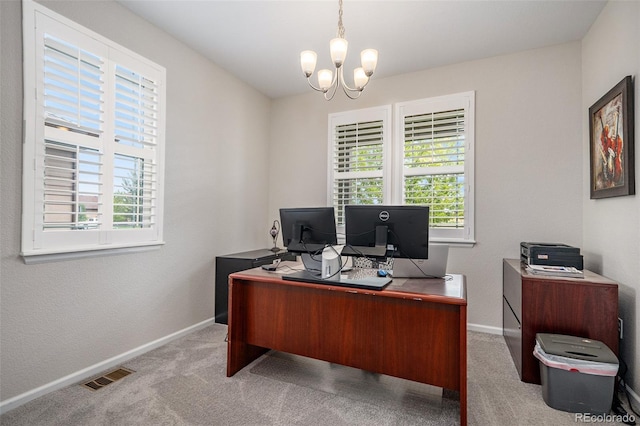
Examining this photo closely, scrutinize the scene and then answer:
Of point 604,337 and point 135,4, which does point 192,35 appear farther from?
point 604,337

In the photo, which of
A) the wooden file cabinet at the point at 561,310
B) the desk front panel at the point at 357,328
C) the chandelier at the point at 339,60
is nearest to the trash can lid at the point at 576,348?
the wooden file cabinet at the point at 561,310

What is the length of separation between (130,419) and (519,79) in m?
4.37

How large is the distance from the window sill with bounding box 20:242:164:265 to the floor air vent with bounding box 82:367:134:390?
35.9 inches

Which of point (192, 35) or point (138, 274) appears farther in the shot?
point (192, 35)

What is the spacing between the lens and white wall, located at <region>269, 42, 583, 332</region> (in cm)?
300

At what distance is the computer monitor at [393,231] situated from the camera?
2027 millimetres

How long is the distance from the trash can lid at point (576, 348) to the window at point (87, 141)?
3.19 m

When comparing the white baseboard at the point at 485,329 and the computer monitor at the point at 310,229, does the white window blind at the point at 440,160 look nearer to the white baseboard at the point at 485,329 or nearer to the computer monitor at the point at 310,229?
the white baseboard at the point at 485,329

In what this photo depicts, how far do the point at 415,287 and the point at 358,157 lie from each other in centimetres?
232

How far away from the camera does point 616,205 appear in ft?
7.63

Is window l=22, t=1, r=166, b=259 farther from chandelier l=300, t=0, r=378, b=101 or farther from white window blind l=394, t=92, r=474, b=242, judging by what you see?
white window blind l=394, t=92, r=474, b=242

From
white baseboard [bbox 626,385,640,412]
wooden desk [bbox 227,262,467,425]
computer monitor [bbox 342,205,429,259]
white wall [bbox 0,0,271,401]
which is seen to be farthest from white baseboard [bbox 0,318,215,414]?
white baseboard [bbox 626,385,640,412]

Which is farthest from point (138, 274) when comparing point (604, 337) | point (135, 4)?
point (604, 337)

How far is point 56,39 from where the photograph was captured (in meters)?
2.12
